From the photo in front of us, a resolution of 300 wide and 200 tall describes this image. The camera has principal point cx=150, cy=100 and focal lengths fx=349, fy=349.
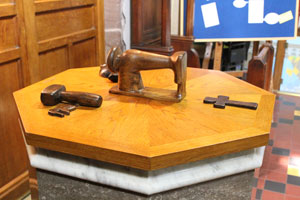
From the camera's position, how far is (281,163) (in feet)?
10.7

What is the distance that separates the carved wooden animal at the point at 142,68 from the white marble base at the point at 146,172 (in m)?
0.42

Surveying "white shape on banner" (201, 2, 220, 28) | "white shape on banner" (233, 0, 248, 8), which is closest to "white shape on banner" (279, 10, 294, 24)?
"white shape on banner" (233, 0, 248, 8)

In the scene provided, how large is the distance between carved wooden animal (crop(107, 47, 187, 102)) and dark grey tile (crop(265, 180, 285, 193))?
160 cm

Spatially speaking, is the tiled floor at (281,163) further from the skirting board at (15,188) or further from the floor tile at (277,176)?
the skirting board at (15,188)

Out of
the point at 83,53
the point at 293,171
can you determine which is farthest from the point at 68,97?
the point at 293,171

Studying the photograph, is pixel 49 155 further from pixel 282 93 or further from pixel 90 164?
pixel 282 93

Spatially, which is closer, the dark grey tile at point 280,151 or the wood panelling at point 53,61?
the wood panelling at point 53,61

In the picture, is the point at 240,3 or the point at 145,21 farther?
the point at 145,21

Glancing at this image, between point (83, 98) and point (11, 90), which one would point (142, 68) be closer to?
point (83, 98)

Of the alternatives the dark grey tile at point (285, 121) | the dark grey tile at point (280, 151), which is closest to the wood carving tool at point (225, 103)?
the dark grey tile at point (280, 151)

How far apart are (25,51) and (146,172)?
171 cm

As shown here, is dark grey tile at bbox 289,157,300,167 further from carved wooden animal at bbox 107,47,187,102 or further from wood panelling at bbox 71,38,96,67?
wood panelling at bbox 71,38,96,67

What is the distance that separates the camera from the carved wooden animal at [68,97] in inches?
64.1

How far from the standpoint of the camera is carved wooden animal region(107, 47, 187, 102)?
5.43ft
